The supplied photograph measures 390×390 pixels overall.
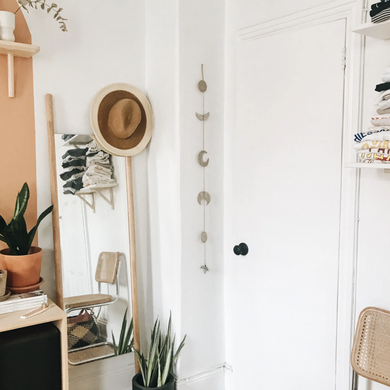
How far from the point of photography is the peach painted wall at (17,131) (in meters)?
2.07

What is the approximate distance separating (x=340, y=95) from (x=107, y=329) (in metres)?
1.66

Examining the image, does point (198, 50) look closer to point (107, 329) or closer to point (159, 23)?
point (159, 23)

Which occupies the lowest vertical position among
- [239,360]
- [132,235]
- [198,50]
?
[239,360]

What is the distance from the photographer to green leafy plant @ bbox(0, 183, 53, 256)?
76.4 inches

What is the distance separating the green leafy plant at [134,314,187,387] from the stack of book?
639 millimetres

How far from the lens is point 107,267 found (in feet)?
7.64

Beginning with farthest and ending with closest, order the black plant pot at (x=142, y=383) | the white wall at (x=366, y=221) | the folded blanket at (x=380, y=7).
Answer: the black plant pot at (x=142, y=383)
the white wall at (x=366, y=221)
the folded blanket at (x=380, y=7)

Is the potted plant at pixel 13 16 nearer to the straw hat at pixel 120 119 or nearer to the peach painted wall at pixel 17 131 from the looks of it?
the peach painted wall at pixel 17 131

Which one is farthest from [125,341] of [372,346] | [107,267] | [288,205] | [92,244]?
[372,346]

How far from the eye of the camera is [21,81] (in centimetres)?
210

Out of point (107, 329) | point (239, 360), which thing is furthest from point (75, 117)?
point (239, 360)

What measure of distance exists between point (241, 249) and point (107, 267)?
727mm

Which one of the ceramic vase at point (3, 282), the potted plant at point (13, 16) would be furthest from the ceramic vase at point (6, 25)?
the ceramic vase at point (3, 282)

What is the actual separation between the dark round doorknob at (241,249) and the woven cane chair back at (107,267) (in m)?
0.65
